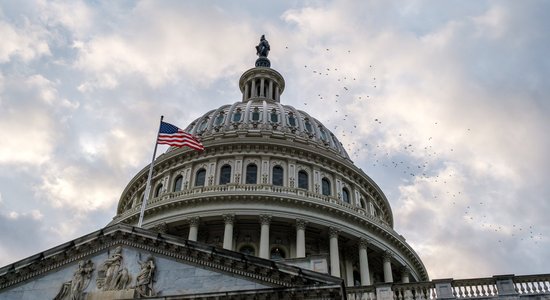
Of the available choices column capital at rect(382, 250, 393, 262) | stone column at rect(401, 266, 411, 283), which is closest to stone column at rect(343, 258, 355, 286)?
column capital at rect(382, 250, 393, 262)

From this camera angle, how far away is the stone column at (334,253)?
43419 millimetres

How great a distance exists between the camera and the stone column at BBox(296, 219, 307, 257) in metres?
44.1

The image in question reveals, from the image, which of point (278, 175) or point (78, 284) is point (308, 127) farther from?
point (78, 284)

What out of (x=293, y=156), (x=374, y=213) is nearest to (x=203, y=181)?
(x=293, y=156)

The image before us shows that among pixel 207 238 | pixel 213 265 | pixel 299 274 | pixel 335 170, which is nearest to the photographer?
pixel 299 274

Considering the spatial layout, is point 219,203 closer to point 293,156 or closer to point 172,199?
point 172,199

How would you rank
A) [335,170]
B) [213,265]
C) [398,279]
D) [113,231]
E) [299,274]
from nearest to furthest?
[299,274]
[213,265]
[113,231]
[398,279]
[335,170]

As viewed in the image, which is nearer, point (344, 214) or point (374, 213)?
point (344, 214)

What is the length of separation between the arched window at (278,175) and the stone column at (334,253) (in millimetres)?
7386

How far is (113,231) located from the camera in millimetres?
27188

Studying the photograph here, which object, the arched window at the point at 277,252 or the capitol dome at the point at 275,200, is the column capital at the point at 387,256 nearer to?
the capitol dome at the point at 275,200

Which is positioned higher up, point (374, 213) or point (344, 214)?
point (374, 213)

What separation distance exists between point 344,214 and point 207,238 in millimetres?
11673

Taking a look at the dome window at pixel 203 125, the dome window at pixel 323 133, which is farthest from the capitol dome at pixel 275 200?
the dome window at pixel 323 133
